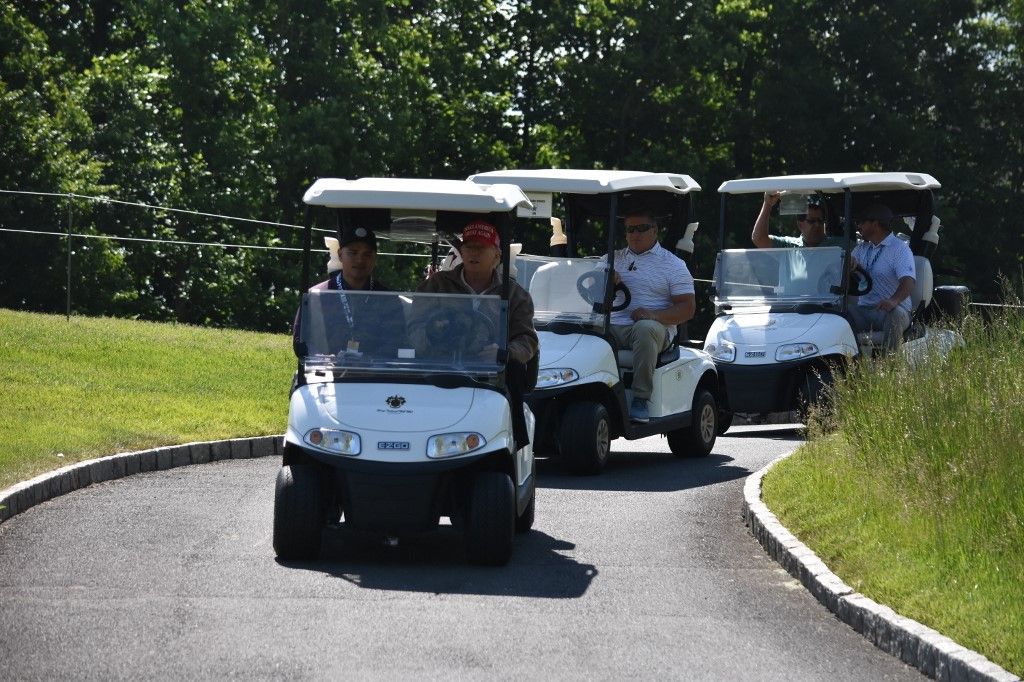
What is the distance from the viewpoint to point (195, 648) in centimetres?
710

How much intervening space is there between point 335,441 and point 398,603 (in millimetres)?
1212

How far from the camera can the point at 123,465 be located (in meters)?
13.0

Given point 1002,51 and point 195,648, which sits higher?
point 1002,51

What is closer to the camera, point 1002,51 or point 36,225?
point 36,225

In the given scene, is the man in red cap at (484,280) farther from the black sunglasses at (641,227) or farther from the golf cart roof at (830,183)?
the golf cart roof at (830,183)

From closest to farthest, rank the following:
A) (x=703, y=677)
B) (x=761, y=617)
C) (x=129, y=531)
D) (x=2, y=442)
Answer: (x=703, y=677)
(x=761, y=617)
(x=129, y=531)
(x=2, y=442)

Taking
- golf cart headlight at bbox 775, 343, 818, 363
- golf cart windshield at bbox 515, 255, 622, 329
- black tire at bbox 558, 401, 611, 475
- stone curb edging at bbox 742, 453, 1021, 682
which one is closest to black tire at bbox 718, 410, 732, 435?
golf cart headlight at bbox 775, 343, 818, 363

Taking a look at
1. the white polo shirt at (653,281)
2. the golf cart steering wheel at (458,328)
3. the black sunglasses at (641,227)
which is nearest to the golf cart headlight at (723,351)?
the white polo shirt at (653,281)

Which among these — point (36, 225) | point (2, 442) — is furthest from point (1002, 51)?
point (2, 442)

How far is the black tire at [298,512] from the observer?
9.20 m

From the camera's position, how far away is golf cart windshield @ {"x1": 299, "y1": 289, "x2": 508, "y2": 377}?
997 cm

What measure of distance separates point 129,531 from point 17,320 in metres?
11.1

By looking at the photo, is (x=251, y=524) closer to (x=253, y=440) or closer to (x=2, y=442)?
(x=2, y=442)

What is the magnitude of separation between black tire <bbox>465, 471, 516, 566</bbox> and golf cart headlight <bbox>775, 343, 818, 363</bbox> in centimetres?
825
